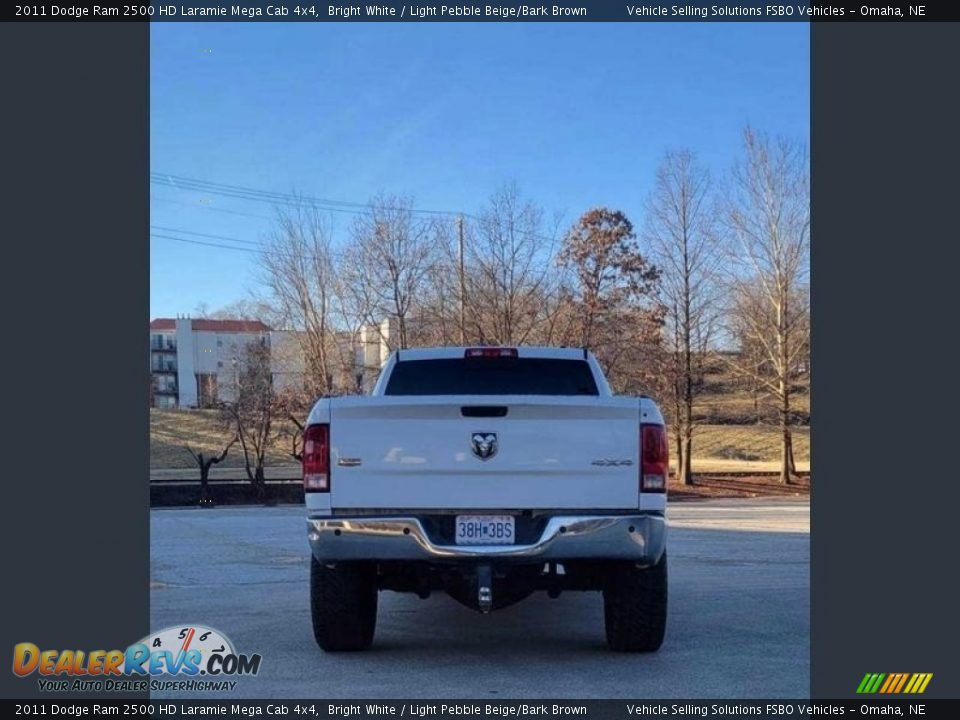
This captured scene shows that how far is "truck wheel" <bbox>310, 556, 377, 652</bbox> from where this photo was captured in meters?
6.15

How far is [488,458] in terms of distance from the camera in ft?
18.5

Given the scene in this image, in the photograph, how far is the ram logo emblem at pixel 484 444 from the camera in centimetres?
564

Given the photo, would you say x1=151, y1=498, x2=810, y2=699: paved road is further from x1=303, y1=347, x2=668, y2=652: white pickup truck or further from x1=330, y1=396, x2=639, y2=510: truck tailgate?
x1=330, y1=396, x2=639, y2=510: truck tailgate

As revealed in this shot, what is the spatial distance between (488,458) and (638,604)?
4.82 feet

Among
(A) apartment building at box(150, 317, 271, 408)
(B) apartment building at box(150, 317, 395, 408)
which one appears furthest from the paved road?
(A) apartment building at box(150, 317, 271, 408)

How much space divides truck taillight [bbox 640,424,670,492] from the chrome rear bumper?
19 centimetres

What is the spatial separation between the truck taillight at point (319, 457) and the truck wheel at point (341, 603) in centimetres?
68

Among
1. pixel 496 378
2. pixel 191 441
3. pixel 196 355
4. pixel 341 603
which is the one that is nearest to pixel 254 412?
pixel 191 441

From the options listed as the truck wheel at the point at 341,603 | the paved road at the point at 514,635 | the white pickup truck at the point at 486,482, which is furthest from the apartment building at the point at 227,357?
the white pickup truck at the point at 486,482

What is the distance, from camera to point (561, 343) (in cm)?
2645

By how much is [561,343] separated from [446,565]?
21.0m

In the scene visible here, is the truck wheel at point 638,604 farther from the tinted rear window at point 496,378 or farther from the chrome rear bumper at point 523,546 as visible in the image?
the tinted rear window at point 496,378

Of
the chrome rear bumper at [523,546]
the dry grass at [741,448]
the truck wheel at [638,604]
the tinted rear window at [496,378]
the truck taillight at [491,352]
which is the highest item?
the truck taillight at [491,352]
